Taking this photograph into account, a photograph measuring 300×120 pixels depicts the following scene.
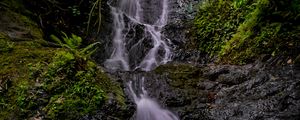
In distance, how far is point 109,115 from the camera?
4492 mm

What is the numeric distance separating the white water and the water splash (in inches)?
98.6

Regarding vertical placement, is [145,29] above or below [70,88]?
above

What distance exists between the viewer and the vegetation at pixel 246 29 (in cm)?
529

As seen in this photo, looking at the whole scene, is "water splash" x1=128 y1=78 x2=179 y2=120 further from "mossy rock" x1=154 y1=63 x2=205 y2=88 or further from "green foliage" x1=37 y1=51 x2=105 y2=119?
"green foliage" x1=37 y1=51 x2=105 y2=119

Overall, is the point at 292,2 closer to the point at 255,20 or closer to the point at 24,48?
the point at 255,20

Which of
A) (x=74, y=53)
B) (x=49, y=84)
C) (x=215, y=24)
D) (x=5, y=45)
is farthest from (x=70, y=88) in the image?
(x=215, y=24)

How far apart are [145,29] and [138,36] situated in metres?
0.35

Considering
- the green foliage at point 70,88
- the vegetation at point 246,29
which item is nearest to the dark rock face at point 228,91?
the vegetation at point 246,29

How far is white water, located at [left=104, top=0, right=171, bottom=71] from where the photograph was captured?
27.7 feet

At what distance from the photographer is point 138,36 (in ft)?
29.9

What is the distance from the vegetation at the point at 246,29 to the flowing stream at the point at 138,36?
39.6 inches

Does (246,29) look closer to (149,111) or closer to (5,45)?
(149,111)

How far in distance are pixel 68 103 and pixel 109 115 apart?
1.80ft

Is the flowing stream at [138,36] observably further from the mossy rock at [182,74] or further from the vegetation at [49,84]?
the vegetation at [49,84]
